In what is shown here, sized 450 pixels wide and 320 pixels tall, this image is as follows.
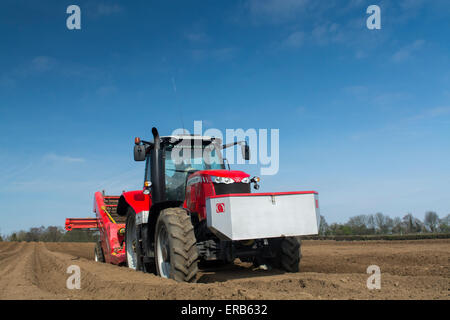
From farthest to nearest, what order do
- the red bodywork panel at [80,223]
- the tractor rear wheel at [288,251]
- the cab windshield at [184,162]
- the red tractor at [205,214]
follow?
the red bodywork panel at [80,223] < the cab windshield at [184,162] < the tractor rear wheel at [288,251] < the red tractor at [205,214]

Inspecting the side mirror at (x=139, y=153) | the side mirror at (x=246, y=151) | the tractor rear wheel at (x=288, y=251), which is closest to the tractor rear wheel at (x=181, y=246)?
the side mirror at (x=139, y=153)

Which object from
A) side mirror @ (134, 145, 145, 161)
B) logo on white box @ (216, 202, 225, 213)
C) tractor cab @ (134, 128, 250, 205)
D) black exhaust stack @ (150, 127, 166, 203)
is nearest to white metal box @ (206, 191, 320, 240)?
logo on white box @ (216, 202, 225, 213)

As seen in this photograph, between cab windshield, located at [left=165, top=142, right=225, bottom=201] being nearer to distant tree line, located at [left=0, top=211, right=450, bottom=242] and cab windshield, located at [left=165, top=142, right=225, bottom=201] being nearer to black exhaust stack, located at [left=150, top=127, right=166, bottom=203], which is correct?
black exhaust stack, located at [left=150, top=127, right=166, bottom=203]

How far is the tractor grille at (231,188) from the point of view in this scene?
6.40 metres

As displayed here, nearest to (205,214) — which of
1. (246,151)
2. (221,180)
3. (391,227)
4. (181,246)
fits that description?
(221,180)

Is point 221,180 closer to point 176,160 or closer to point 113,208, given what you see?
point 176,160

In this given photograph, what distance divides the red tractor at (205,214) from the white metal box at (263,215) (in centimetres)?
1

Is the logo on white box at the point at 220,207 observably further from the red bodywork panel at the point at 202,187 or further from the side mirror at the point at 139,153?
the side mirror at the point at 139,153

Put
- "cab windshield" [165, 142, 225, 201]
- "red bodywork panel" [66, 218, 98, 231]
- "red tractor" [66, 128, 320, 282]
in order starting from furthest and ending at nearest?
"red bodywork panel" [66, 218, 98, 231] → "cab windshield" [165, 142, 225, 201] → "red tractor" [66, 128, 320, 282]

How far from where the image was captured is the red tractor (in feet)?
18.5

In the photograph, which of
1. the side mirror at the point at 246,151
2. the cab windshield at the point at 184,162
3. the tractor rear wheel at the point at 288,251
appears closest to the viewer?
the tractor rear wheel at the point at 288,251

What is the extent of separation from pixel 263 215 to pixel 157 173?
2619 mm

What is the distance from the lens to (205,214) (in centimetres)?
631
